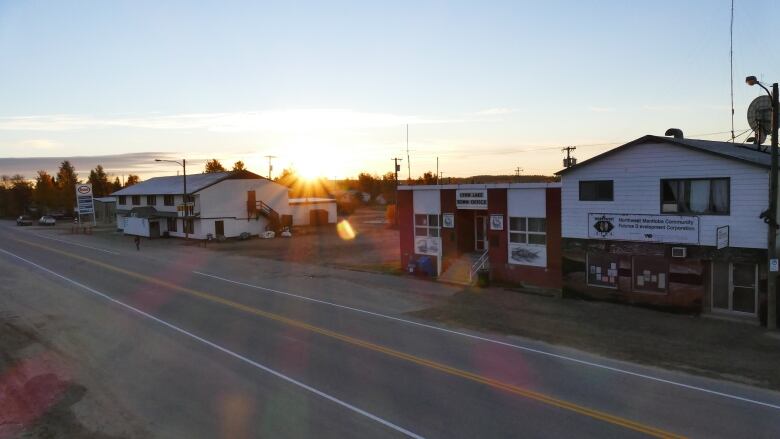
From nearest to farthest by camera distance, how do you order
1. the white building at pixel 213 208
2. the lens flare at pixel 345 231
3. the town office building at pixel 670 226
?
the town office building at pixel 670 226 → the lens flare at pixel 345 231 → the white building at pixel 213 208

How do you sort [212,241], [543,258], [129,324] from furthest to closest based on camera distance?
[212,241]
[543,258]
[129,324]

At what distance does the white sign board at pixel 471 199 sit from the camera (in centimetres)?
2875

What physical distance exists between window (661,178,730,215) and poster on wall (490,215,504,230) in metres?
7.96

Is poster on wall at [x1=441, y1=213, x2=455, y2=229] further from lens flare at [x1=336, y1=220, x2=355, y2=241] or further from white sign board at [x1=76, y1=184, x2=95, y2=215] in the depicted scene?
white sign board at [x1=76, y1=184, x2=95, y2=215]

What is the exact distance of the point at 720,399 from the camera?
12.5 meters

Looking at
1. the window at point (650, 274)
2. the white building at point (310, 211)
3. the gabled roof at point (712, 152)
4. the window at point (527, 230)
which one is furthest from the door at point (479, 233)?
the white building at point (310, 211)

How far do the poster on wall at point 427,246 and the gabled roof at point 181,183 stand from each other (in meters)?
33.2

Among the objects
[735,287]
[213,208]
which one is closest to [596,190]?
[735,287]

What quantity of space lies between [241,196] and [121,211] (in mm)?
22094

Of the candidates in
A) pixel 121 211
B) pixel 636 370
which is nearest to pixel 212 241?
pixel 121 211

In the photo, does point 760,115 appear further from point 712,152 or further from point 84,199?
point 84,199

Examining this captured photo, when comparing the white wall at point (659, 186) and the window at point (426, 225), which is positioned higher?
the white wall at point (659, 186)

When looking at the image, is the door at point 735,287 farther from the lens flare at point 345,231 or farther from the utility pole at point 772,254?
the lens flare at point 345,231

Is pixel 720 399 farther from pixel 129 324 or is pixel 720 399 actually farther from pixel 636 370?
pixel 129 324
